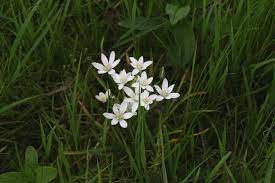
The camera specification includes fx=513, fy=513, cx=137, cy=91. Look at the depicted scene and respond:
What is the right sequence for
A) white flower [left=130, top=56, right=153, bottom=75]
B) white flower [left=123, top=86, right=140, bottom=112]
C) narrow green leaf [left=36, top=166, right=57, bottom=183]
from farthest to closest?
white flower [left=130, top=56, right=153, bottom=75] < white flower [left=123, top=86, right=140, bottom=112] < narrow green leaf [left=36, top=166, right=57, bottom=183]

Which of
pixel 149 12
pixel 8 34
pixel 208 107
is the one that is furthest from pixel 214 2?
pixel 8 34

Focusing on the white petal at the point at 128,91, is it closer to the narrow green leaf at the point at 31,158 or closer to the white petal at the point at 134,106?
the white petal at the point at 134,106

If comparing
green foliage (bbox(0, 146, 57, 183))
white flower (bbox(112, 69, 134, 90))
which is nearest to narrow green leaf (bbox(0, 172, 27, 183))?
green foliage (bbox(0, 146, 57, 183))

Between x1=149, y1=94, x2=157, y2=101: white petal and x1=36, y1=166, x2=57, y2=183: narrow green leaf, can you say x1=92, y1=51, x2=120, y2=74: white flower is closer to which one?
x1=149, y1=94, x2=157, y2=101: white petal

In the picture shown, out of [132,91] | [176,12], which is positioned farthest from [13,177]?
[176,12]

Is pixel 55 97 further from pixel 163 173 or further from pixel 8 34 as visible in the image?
pixel 163 173
